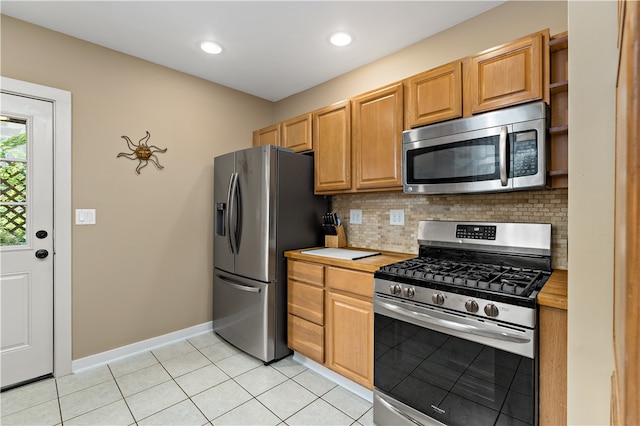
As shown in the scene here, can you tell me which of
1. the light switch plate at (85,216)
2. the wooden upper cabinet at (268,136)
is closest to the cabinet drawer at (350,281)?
the wooden upper cabinet at (268,136)

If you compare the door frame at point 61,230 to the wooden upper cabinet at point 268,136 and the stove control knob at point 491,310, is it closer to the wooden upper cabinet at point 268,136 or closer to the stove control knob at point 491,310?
the wooden upper cabinet at point 268,136

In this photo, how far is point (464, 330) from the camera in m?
1.46

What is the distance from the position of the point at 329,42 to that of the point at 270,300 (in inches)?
84.9

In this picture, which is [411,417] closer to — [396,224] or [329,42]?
[396,224]

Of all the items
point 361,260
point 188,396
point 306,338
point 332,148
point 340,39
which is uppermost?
point 340,39

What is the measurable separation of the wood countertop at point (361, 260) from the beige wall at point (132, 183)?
4.01 ft

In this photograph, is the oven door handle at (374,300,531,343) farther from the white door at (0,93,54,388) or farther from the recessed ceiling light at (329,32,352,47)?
the white door at (0,93,54,388)

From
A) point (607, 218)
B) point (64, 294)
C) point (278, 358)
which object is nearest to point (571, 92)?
point (607, 218)

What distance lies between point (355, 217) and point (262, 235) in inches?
34.9

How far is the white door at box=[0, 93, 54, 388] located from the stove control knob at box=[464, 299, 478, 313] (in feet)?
9.43

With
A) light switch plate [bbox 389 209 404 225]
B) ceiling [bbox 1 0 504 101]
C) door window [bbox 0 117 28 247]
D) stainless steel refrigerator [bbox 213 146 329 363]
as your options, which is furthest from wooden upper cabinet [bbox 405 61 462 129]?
door window [bbox 0 117 28 247]

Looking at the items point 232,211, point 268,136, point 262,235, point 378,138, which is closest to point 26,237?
point 232,211

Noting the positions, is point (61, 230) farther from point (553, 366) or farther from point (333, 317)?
point (553, 366)

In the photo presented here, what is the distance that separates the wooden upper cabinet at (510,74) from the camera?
159cm
